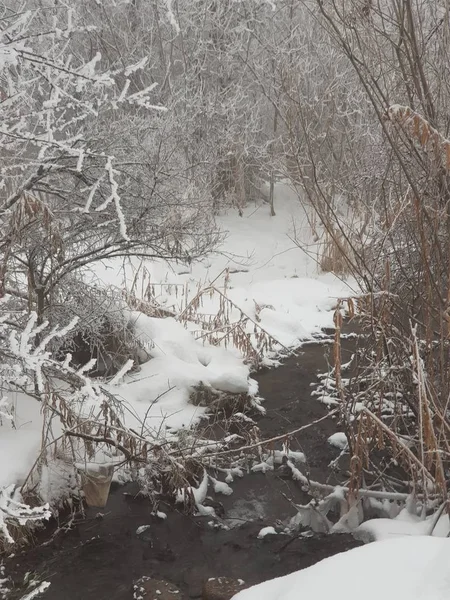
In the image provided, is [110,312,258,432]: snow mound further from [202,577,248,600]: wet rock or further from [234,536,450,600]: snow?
[234,536,450,600]: snow

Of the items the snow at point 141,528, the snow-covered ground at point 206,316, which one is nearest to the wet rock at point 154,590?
the snow at point 141,528

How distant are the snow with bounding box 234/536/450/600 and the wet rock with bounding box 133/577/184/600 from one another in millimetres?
1485

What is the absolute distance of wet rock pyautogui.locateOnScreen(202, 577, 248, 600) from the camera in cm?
400

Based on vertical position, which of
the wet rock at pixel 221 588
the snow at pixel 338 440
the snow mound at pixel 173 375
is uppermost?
the snow mound at pixel 173 375

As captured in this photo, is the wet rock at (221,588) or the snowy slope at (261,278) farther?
the snowy slope at (261,278)

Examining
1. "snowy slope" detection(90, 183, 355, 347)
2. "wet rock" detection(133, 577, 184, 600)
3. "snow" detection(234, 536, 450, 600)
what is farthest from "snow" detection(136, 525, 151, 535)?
"snowy slope" detection(90, 183, 355, 347)

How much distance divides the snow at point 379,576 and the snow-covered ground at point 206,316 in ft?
6.91

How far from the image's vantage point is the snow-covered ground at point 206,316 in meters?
5.44

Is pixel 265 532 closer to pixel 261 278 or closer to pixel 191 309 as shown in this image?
pixel 191 309

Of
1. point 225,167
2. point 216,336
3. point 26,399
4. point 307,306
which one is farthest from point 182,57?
point 26,399

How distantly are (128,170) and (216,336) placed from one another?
3221 mm

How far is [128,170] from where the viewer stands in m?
5.32

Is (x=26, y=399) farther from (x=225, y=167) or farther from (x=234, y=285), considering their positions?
(x=225, y=167)

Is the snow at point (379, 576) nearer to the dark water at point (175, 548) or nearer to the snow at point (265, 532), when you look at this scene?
the dark water at point (175, 548)
